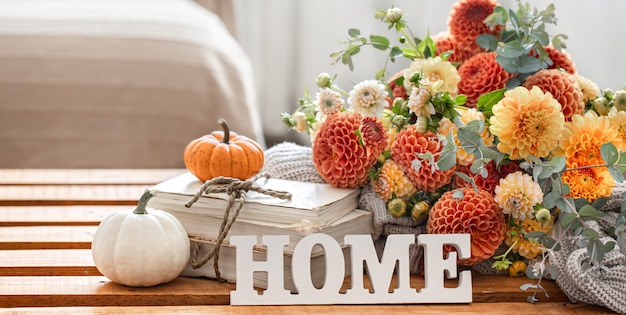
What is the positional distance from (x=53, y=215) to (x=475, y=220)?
Answer: 0.64 meters

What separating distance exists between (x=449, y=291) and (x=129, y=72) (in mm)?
1543

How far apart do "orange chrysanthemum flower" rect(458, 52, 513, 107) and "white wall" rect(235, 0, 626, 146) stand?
2.51 meters

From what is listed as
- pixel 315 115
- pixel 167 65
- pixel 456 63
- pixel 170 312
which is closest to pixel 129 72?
pixel 167 65

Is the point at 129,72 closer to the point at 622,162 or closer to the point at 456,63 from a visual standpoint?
the point at 456,63

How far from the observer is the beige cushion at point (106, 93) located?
2.21 metres

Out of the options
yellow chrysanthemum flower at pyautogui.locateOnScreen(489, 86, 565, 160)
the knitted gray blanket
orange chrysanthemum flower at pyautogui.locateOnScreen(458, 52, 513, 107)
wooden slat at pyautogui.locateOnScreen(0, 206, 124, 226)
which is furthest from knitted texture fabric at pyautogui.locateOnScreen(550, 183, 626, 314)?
wooden slat at pyautogui.locateOnScreen(0, 206, 124, 226)

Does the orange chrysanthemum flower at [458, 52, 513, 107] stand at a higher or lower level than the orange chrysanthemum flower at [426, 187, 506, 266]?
higher

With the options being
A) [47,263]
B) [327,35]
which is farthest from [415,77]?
[327,35]

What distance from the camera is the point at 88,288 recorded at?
3.08ft

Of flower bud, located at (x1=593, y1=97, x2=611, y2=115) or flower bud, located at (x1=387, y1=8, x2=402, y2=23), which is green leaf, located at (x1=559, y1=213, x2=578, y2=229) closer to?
flower bud, located at (x1=593, y1=97, x2=611, y2=115)

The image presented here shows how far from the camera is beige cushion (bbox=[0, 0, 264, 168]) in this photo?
86.9 inches

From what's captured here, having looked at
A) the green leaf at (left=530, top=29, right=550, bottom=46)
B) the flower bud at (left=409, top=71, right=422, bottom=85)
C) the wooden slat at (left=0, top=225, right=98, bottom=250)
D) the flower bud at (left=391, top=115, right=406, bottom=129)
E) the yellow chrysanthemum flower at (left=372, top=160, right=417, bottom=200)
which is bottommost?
the wooden slat at (left=0, top=225, right=98, bottom=250)

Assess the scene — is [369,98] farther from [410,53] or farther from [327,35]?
[327,35]

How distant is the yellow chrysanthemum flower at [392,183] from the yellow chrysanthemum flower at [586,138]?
0.19m
